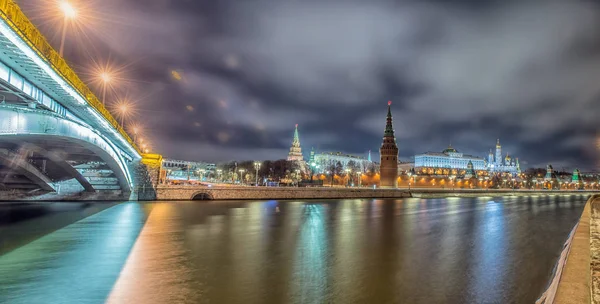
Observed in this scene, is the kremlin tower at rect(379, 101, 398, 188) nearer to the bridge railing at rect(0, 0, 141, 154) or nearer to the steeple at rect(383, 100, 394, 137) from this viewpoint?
the steeple at rect(383, 100, 394, 137)

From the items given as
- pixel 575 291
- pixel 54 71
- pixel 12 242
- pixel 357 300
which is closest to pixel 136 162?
pixel 12 242

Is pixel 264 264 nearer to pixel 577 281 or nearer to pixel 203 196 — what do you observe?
pixel 577 281

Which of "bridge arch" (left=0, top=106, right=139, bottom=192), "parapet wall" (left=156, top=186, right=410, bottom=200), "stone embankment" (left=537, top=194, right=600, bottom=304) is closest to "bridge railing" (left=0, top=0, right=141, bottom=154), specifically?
"bridge arch" (left=0, top=106, right=139, bottom=192)

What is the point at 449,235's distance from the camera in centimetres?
2317

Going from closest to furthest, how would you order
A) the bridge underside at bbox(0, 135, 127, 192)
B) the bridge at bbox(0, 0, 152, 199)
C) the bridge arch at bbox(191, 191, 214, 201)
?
the bridge at bbox(0, 0, 152, 199) → the bridge underside at bbox(0, 135, 127, 192) → the bridge arch at bbox(191, 191, 214, 201)

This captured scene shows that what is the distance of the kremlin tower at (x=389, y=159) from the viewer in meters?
104

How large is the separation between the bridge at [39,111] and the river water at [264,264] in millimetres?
5883

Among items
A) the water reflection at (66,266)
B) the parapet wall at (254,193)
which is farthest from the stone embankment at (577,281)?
the parapet wall at (254,193)

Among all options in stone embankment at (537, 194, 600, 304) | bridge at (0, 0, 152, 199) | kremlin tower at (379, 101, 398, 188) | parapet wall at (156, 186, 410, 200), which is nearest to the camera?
stone embankment at (537, 194, 600, 304)

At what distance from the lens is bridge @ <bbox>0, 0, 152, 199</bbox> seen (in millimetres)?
11803

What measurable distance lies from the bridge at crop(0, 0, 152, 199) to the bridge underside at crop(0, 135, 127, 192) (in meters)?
0.10

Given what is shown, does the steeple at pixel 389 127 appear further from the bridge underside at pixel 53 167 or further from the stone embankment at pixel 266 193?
the bridge underside at pixel 53 167

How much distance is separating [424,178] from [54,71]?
12325cm

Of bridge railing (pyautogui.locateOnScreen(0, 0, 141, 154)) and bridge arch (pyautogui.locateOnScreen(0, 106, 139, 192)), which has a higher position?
bridge railing (pyautogui.locateOnScreen(0, 0, 141, 154))
